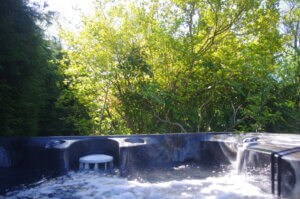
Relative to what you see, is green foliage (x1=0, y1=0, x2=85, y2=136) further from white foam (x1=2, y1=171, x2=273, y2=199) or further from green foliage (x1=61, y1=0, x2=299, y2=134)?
green foliage (x1=61, y1=0, x2=299, y2=134)

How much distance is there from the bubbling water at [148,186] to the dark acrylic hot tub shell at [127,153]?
0.50ft

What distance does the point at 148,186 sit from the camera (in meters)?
1.82

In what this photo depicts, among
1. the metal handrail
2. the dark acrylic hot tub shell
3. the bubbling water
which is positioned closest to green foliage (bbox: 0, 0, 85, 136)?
the dark acrylic hot tub shell

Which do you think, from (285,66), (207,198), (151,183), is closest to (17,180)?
(151,183)

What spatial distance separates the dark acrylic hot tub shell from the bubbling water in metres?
0.15

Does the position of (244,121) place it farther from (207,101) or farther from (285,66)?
(285,66)

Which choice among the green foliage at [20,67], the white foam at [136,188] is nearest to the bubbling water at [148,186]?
the white foam at [136,188]

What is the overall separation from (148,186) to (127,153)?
473 millimetres

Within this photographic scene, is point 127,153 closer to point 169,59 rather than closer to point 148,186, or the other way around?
point 148,186

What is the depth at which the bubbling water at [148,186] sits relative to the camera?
1.62 metres

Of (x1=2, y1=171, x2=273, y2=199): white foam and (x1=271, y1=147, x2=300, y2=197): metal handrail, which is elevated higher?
(x1=271, y1=147, x2=300, y2=197): metal handrail

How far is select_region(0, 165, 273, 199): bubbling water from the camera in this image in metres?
1.62

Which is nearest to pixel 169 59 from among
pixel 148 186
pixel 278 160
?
pixel 148 186

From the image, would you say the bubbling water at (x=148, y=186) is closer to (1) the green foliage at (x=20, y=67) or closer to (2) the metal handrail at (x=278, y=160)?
(2) the metal handrail at (x=278, y=160)
